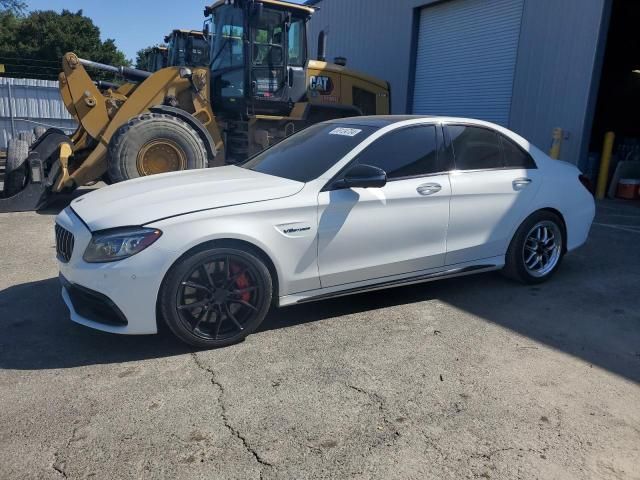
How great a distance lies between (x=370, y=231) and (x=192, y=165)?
4812mm

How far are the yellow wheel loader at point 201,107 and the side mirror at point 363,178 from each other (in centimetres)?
472

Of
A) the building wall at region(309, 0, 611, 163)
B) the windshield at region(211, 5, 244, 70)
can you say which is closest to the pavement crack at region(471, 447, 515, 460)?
the windshield at region(211, 5, 244, 70)

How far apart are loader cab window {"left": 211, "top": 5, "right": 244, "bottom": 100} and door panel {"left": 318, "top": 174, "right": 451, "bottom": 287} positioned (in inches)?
231

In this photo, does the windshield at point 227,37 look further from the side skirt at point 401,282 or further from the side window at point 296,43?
the side skirt at point 401,282

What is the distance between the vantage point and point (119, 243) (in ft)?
10.8

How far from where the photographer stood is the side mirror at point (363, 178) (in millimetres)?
3826

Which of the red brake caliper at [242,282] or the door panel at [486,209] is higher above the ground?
the door panel at [486,209]

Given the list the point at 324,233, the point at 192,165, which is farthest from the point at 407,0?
the point at 324,233

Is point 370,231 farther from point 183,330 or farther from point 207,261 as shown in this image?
point 183,330

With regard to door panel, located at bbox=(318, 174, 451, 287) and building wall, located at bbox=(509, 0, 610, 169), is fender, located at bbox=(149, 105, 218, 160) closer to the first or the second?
door panel, located at bbox=(318, 174, 451, 287)

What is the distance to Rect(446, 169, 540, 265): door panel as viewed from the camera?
4.42m

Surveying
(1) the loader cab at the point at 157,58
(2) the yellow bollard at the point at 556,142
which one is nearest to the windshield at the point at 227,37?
(1) the loader cab at the point at 157,58

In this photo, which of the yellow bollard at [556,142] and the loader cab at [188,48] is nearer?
the yellow bollard at [556,142]

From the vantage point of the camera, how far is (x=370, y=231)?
396cm
